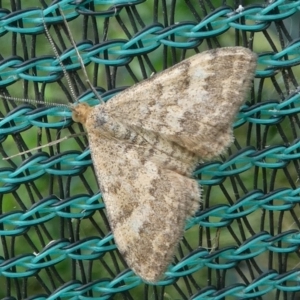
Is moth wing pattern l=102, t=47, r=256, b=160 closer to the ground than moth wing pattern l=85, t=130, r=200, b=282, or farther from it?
farther from it

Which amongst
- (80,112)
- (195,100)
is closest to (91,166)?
(80,112)

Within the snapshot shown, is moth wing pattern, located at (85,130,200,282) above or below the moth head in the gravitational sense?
below

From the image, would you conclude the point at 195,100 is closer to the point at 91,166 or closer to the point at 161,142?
the point at 161,142

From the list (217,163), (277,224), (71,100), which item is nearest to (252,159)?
(217,163)

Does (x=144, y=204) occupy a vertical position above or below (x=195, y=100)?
below
